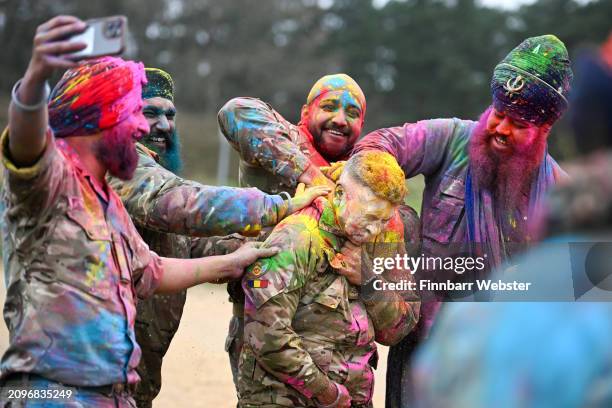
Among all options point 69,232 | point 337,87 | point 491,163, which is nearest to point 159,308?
point 337,87

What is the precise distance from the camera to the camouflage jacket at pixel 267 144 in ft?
15.9

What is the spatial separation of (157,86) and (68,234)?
1.78 m

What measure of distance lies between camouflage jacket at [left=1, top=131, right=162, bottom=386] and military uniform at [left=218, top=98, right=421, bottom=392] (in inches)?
50.9

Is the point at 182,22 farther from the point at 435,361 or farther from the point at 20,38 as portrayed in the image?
the point at 435,361

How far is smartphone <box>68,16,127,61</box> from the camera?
320 cm

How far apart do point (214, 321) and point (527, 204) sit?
4.39 meters

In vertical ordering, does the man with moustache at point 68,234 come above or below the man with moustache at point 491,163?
below

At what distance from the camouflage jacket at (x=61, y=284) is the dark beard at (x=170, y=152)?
145 centimetres

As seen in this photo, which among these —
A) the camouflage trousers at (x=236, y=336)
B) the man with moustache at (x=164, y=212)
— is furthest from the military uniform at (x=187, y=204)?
the camouflage trousers at (x=236, y=336)

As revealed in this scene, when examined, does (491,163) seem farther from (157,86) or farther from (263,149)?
(157,86)

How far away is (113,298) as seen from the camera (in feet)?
11.8

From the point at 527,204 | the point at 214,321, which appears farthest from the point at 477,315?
the point at 214,321

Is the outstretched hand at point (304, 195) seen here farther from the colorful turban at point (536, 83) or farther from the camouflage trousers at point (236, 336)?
the colorful turban at point (536, 83)

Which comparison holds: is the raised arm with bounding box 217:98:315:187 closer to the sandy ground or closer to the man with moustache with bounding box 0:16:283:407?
the man with moustache with bounding box 0:16:283:407
